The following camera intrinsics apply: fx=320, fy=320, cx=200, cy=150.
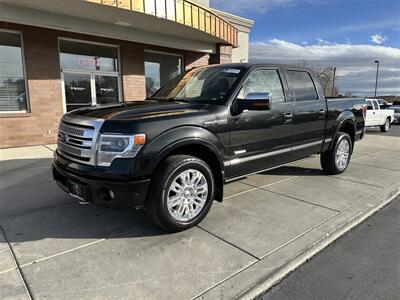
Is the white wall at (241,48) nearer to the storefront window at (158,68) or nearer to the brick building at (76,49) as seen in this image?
the storefront window at (158,68)

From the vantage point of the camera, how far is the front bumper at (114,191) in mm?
3178

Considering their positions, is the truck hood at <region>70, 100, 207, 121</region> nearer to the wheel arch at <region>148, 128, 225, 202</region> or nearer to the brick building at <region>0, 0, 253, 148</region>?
the wheel arch at <region>148, 128, 225, 202</region>

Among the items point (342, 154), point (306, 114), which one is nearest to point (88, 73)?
point (306, 114)

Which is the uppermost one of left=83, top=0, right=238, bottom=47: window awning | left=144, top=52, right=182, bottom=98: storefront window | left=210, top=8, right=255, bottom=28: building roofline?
left=210, top=8, right=255, bottom=28: building roofline

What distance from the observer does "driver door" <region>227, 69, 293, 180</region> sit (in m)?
4.16

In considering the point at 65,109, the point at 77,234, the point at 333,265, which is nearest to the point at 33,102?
the point at 65,109

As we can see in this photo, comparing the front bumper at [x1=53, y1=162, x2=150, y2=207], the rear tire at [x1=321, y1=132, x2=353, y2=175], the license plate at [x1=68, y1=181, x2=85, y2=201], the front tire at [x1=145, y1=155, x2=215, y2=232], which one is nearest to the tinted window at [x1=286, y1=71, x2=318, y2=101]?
the rear tire at [x1=321, y1=132, x2=353, y2=175]

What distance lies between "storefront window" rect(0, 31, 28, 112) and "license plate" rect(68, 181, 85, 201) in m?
7.17

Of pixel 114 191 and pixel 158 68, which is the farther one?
pixel 158 68

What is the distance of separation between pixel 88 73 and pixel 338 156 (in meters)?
8.21

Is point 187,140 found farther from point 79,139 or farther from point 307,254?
point 307,254

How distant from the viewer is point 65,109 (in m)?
10.2

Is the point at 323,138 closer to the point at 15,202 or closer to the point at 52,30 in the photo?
the point at 15,202

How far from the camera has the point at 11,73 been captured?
911 centimetres
